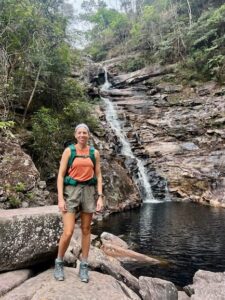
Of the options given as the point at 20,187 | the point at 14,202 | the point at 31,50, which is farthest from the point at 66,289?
the point at 31,50

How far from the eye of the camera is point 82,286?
16.8ft

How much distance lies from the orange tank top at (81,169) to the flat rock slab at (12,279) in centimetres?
196

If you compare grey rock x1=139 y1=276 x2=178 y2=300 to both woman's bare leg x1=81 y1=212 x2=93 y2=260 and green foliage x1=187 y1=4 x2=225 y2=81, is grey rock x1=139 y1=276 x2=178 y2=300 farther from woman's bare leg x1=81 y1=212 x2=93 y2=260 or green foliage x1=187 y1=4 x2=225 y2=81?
green foliage x1=187 y1=4 x2=225 y2=81

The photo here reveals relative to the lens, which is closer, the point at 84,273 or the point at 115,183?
the point at 84,273

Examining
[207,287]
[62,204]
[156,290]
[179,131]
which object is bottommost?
[207,287]

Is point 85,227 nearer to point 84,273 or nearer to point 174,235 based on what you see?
point 84,273

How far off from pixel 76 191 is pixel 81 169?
1.21ft

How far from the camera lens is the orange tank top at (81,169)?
17.5ft

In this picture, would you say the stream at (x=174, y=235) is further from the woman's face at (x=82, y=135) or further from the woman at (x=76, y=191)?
the woman's face at (x=82, y=135)

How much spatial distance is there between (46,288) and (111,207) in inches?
639

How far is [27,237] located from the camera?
5699mm

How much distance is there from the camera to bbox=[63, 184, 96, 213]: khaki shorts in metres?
5.32

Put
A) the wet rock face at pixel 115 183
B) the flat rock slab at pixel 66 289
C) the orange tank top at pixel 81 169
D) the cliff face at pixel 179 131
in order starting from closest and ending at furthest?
1. the flat rock slab at pixel 66 289
2. the orange tank top at pixel 81 169
3. the wet rock face at pixel 115 183
4. the cliff face at pixel 179 131

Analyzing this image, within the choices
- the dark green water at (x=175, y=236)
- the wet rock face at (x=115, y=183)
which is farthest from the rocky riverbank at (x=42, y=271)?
the wet rock face at (x=115, y=183)
